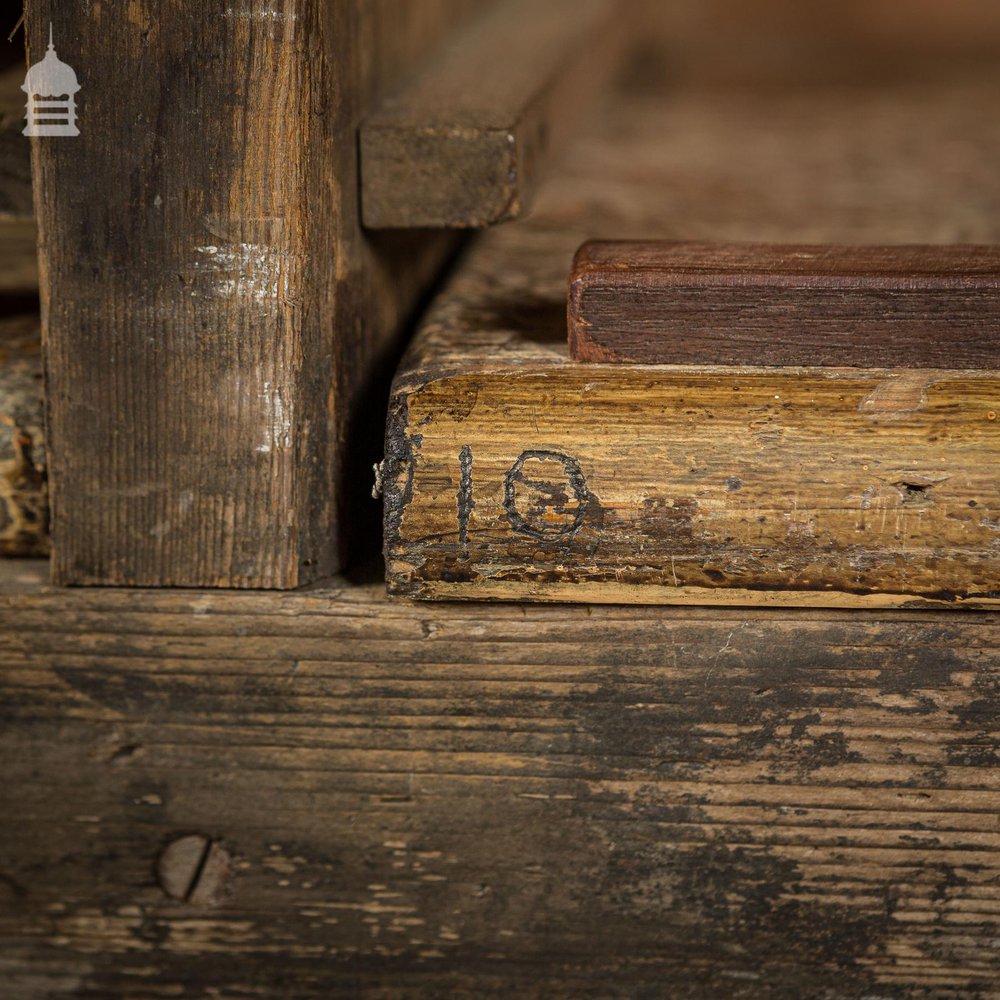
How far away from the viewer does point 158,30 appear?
0.88 m

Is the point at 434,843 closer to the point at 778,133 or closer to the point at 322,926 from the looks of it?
the point at 322,926

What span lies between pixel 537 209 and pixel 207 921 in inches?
37.3

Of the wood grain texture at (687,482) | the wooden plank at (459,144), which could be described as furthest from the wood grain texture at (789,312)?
the wooden plank at (459,144)

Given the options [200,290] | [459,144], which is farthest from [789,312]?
[200,290]

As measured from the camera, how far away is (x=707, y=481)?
881 millimetres

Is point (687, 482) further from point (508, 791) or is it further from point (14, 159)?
point (14, 159)

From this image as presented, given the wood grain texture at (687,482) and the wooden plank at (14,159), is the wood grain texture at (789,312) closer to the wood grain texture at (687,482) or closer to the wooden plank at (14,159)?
the wood grain texture at (687,482)

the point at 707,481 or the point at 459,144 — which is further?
the point at 459,144

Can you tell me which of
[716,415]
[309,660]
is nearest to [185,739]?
[309,660]

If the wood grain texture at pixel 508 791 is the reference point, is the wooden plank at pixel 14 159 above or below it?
above

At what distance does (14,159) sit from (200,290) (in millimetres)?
288

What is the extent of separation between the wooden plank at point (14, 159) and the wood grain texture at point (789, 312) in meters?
0.53

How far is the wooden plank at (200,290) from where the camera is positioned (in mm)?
890

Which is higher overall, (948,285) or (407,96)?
(407,96)
